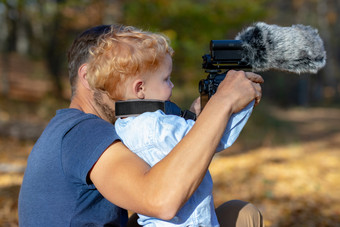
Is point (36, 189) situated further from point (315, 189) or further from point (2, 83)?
point (2, 83)

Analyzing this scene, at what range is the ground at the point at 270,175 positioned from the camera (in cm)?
387

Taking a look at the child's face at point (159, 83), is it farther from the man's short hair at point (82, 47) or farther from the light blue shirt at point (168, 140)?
the man's short hair at point (82, 47)

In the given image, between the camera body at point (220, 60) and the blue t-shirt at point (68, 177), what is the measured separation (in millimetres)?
429

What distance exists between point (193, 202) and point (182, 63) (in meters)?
7.71

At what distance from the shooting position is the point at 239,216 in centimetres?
177

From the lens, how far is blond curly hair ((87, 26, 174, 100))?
4.75ft

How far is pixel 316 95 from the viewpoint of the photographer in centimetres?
2772

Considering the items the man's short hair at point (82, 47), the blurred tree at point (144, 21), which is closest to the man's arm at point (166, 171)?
the man's short hair at point (82, 47)

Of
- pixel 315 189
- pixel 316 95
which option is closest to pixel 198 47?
pixel 315 189

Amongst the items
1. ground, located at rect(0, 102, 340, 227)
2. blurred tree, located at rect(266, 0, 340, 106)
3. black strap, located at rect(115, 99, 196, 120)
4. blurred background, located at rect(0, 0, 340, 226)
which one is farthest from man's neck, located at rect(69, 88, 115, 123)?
blurred tree, located at rect(266, 0, 340, 106)

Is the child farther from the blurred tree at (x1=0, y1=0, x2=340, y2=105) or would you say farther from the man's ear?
the blurred tree at (x1=0, y1=0, x2=340, y2=105)

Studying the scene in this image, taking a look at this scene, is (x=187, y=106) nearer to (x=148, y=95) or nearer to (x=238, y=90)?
(x=148, y=95)

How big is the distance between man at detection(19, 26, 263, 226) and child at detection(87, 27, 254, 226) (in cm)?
6

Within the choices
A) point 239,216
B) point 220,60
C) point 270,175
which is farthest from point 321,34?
point 220,60
